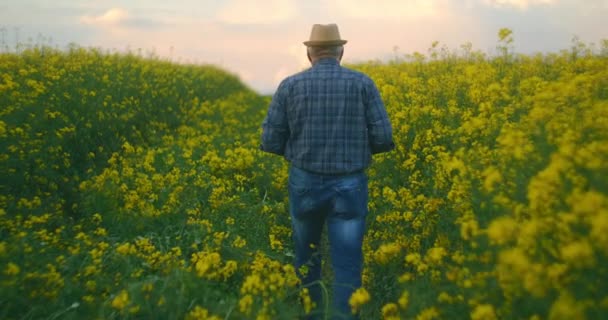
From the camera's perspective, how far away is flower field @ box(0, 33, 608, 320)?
2.53 m

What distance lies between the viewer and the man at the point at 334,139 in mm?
3352

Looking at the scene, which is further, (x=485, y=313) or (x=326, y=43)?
(x=326, y=43)

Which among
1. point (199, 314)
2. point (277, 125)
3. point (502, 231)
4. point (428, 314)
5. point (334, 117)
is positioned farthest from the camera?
point (277, 125)

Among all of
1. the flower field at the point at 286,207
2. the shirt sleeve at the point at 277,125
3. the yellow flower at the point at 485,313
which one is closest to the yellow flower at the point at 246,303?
the flower field at the point at 286,207

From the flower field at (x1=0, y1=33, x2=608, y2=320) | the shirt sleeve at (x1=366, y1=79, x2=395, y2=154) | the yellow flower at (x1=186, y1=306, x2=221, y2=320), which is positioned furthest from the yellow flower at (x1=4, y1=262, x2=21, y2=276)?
the shirt sleeve at (x1=366, y1=79, x2=395, y2=154)

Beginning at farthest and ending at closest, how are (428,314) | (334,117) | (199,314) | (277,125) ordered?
(277,125) < (334,117) < (199,314) < (428,314)

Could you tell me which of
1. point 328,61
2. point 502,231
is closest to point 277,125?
point 328,61

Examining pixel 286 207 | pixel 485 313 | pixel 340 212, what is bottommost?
pixel 286 207

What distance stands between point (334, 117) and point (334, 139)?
14 centimetres

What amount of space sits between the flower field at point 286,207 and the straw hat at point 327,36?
1.14 m

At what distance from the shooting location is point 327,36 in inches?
134

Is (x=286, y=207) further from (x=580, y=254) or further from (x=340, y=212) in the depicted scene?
(x=580, y=254)

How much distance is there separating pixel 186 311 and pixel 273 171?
380cm

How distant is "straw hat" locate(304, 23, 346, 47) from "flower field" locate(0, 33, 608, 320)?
1.14m
